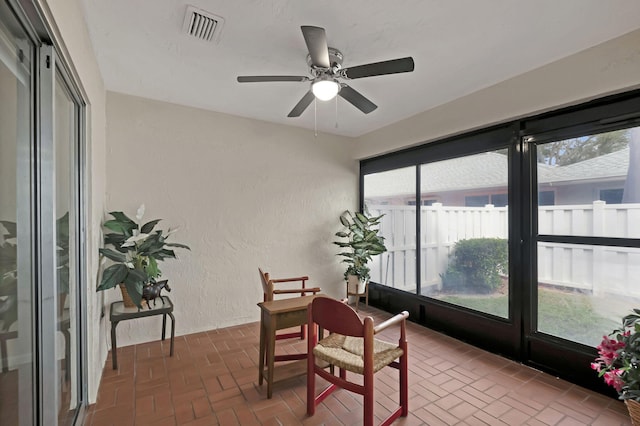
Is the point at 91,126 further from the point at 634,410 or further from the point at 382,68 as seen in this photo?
the point at 634,410

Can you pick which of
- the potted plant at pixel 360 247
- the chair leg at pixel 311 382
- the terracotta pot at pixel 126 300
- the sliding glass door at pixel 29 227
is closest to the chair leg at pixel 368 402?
the chair leg at pixel 311 382

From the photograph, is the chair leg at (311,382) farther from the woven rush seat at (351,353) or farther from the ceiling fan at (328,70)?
the ceiling fan at (328,70)

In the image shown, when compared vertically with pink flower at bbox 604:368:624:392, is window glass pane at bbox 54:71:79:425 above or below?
above

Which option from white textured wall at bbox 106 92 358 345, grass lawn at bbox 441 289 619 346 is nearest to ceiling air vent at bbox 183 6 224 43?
white textured wall at bbox 106 92 358 345

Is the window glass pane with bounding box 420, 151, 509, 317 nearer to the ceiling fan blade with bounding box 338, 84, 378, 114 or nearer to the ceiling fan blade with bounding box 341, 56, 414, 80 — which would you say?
the ceiling fan blade with bounding box 338, 84, 378, 114

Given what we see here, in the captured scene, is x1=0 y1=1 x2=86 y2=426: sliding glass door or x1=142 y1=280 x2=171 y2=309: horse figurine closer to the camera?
x1=0 y1=1 x2=86 y2=426: sliding glass door

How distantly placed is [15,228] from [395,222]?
12.2 ft

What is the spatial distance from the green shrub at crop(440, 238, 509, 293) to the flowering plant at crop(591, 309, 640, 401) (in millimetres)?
981

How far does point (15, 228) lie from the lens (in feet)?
3.35

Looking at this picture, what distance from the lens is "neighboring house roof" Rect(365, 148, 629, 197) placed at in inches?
86.4

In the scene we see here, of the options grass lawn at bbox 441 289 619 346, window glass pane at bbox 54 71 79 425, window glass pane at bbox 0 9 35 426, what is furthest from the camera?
grass lawn at bbox 441 289 619 346

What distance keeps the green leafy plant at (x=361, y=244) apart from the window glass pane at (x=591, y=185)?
187 centimetres

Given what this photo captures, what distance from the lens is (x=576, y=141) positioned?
92.1 inches

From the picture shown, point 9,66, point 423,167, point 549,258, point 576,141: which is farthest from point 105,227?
point 576,141
